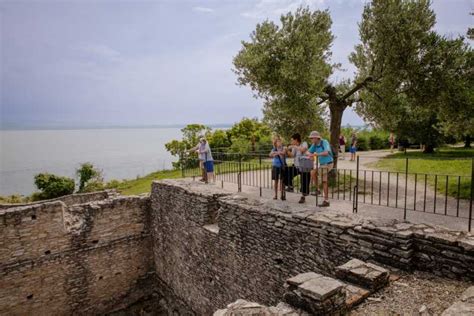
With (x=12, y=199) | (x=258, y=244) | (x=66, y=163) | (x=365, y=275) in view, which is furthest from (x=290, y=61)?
(x=66, y=163)

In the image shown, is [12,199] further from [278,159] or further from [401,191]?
[401,191]

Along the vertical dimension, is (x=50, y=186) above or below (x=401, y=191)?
below

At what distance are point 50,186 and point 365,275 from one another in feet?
84.1

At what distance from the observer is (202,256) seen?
34.1 ft

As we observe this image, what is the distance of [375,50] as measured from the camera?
1177 cm

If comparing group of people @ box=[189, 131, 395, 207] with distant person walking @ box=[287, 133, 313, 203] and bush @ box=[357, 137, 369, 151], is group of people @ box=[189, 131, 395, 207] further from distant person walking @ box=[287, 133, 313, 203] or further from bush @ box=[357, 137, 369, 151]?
bush @ box=[357, 137, 369, 151]

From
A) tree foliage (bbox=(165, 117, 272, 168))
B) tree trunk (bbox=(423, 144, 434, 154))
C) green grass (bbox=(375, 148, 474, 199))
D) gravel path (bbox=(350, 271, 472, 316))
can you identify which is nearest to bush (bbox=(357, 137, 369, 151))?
tree trunk (bbox=(423, 144, 434, 154))

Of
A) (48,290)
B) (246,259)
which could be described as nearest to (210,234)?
(246,259)

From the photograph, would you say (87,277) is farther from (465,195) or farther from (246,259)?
(465,195)

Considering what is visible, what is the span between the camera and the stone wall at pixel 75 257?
36.9 ft

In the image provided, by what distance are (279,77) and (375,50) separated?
376cm

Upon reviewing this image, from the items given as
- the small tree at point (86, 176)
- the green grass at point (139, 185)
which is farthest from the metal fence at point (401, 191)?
the small tree at point (86, 176)

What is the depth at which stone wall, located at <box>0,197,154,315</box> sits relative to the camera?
443 inches

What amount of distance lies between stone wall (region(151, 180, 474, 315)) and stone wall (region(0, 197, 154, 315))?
3.19ft
